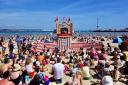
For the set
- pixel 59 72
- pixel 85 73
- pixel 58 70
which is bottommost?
pixel 85 73

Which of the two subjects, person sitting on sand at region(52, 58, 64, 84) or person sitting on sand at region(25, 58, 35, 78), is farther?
person sitting on sand at region(52, 58, 64, 84)

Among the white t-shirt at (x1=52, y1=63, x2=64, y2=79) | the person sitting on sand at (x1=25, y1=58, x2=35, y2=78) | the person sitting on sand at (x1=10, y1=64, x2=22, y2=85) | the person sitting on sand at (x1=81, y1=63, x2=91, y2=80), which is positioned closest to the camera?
the person sitting on sand at (x1=10, y1=64, x2=22, y2=85)

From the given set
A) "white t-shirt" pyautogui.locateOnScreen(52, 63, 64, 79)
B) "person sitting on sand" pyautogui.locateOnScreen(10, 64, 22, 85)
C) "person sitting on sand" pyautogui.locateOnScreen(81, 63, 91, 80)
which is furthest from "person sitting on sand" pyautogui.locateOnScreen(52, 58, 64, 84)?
"person sitting on sand" pyautogui.locateOnScreen(10, 64, 22, 85)

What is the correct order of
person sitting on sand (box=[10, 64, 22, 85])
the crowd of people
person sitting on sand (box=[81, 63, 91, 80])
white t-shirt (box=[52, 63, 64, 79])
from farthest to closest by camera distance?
person sitting on sand (box=[81, 63, 91, 80]), white t-shirt (box=[52, 63, 64, 79]), the crowd of people, person sitting on sand (box=[10, 64, 22, 85])

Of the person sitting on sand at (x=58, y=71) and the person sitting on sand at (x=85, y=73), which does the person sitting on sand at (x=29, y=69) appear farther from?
the person sitting on sand at (x=85, y=73)

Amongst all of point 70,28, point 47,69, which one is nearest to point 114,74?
point 47,69

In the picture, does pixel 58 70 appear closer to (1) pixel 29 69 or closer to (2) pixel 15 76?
(1) pixel 29 69

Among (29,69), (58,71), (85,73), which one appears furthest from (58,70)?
(85,73)

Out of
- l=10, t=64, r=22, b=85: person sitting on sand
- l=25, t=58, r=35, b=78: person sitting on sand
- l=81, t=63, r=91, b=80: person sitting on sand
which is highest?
l=10, t=64, r=22, b=85: person sitting on sand

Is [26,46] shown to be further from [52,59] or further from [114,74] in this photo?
[114,74]

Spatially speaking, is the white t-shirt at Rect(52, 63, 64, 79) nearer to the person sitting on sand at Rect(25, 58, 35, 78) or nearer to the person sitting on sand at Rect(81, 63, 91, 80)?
the person sitting on sand at Rect(25, 58, 35, 78)

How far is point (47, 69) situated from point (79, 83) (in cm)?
467

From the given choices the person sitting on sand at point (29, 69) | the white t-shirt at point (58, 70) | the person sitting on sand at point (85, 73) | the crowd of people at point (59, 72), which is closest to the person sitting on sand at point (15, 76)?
the crowd of people at point (59, 72)

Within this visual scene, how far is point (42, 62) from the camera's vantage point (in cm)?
1516
